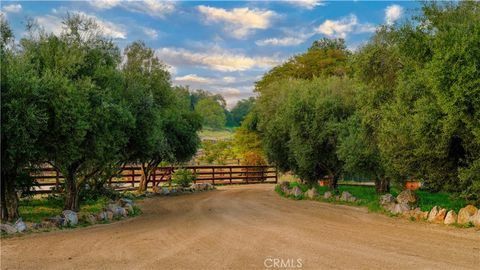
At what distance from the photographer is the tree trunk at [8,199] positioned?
12.5 m

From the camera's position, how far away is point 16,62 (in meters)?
11.8

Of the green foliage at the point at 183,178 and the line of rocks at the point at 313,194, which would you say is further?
the green foliage at the point at 183,178

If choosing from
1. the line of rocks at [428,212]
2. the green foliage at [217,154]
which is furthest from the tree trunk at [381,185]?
the green foliage at [217,154]

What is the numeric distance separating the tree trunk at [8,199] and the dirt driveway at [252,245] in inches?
91.1

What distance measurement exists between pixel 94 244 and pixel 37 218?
5.43 metres

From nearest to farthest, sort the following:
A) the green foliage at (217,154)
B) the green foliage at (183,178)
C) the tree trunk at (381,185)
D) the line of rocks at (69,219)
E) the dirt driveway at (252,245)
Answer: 1. the dirt driveway at (252,245)
2. the line of rocks at (69,219)
3. the tree trunk at (381,185)
4. the green foliage at (183,178)
5. the green foliage at (217,154)

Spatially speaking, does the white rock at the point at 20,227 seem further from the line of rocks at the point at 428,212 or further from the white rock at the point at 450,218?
the white rock at the point at 450,218

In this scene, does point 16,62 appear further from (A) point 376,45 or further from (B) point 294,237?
(A) point 376,45

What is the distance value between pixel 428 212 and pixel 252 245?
6.00 m

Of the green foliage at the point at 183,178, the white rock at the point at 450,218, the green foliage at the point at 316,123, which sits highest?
the green foliage at the point at 316,123

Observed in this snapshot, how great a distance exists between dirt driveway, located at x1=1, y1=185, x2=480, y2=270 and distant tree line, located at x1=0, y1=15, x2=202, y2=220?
225cm

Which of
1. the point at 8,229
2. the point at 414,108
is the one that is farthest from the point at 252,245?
the point at 414,108

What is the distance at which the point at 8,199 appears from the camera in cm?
1259

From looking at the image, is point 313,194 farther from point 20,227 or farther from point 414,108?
point 20,227
